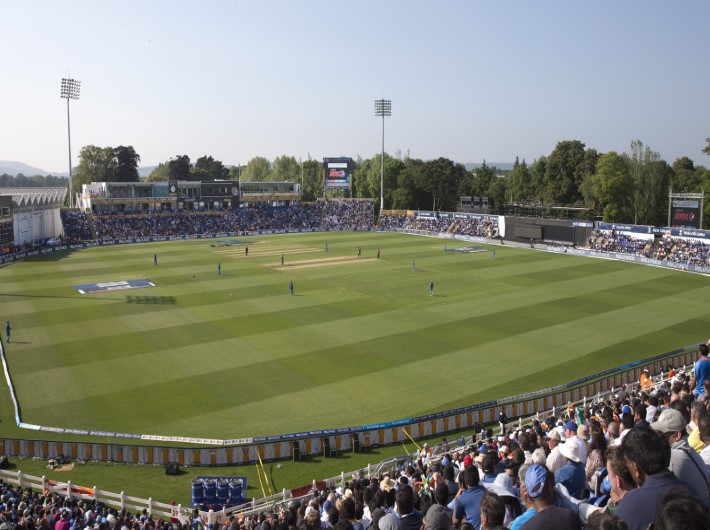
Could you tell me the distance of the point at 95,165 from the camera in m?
127

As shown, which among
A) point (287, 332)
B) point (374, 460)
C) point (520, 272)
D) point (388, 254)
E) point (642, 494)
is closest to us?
point (642, 494)

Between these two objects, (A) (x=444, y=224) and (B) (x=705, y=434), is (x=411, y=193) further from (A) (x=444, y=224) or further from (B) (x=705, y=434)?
(B) (x=705, y=434)

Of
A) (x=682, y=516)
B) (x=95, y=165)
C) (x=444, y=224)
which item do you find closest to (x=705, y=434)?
(x=682, y=516)

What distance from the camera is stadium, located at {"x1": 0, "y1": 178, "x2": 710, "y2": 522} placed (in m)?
21.5

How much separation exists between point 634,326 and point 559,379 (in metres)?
12.2

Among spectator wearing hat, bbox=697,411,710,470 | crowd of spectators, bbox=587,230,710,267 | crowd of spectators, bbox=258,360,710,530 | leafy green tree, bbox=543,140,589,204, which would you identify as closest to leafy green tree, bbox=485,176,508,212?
leafy green tree, bbox=543,140,589,204

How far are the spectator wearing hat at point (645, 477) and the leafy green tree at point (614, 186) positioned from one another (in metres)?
82.9

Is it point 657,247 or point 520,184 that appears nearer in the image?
point 657,247

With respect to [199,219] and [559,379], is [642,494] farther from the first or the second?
[199,219]

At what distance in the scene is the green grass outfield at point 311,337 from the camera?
23688mm

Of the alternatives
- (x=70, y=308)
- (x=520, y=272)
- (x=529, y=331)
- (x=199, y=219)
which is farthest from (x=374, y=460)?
(x=199, y=219)

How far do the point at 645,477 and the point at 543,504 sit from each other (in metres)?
0.85

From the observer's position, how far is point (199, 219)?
92812mm

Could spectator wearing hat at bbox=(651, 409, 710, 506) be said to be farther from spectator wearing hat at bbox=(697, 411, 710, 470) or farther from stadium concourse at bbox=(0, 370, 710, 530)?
spectator wearing hat at bbox=(697, 411, 710, 470)
